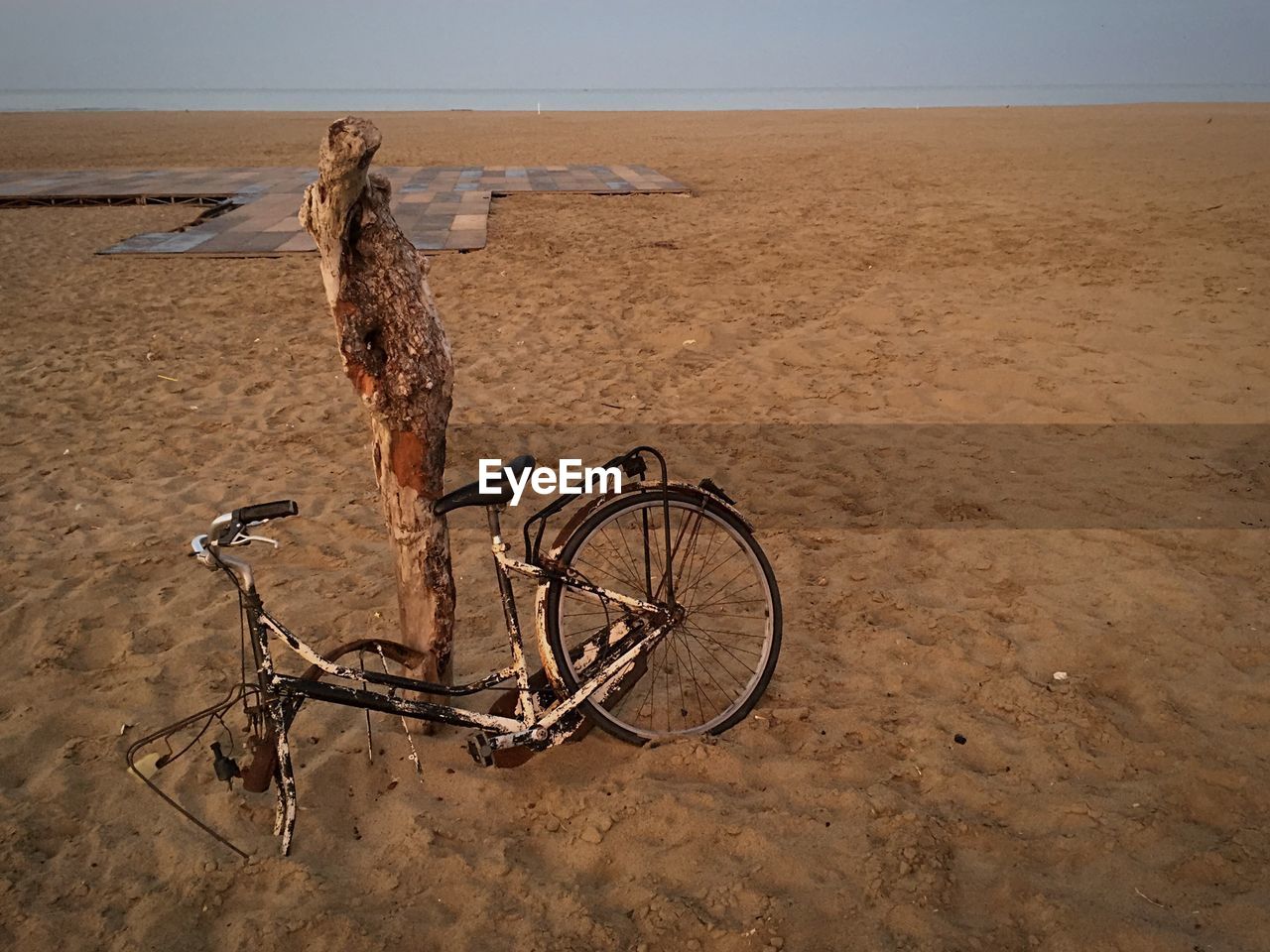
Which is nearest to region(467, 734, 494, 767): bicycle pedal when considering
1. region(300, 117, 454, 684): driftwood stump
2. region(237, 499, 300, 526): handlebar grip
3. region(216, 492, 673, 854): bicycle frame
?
region(216, 492, 673, 854): bicycle frame

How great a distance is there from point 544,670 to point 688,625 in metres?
0.97

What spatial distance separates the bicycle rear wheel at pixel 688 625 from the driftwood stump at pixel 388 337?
0.53 meters

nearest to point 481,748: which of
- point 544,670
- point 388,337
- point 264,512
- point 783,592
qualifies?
point 544,670

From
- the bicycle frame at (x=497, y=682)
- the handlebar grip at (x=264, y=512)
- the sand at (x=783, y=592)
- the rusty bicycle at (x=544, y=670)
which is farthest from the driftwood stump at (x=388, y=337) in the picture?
the sand at (x=783, y=592)

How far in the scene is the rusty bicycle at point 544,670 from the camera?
260 cm

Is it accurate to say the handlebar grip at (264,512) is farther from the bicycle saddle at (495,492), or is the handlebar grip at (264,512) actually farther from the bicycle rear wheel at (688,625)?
the bicycle rear wheel at (688,625)

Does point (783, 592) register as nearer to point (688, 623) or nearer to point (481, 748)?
point (688, 623)

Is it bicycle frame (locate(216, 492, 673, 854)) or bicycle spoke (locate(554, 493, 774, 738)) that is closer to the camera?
bicycle frame (locate(216, 492, 673, 854))

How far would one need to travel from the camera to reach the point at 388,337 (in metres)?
2.74

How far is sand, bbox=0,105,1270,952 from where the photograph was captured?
2.45 m

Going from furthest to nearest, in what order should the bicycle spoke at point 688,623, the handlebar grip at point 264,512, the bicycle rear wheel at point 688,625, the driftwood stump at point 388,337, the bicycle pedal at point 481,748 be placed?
the bicycle spoke at point 688,623 < the bicycle rear wheel at point 688,625 < the bicycle pedal at point 481,748 < the driftwood stump at point 388,337 < the handlebar grip at point 264,512

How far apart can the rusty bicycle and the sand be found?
0.59 feet

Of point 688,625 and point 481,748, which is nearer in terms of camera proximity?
point 481,748

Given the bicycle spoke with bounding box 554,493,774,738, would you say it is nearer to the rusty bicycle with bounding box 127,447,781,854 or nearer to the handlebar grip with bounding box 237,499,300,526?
the rusty bicycle with bounding box 127,447,781,854
